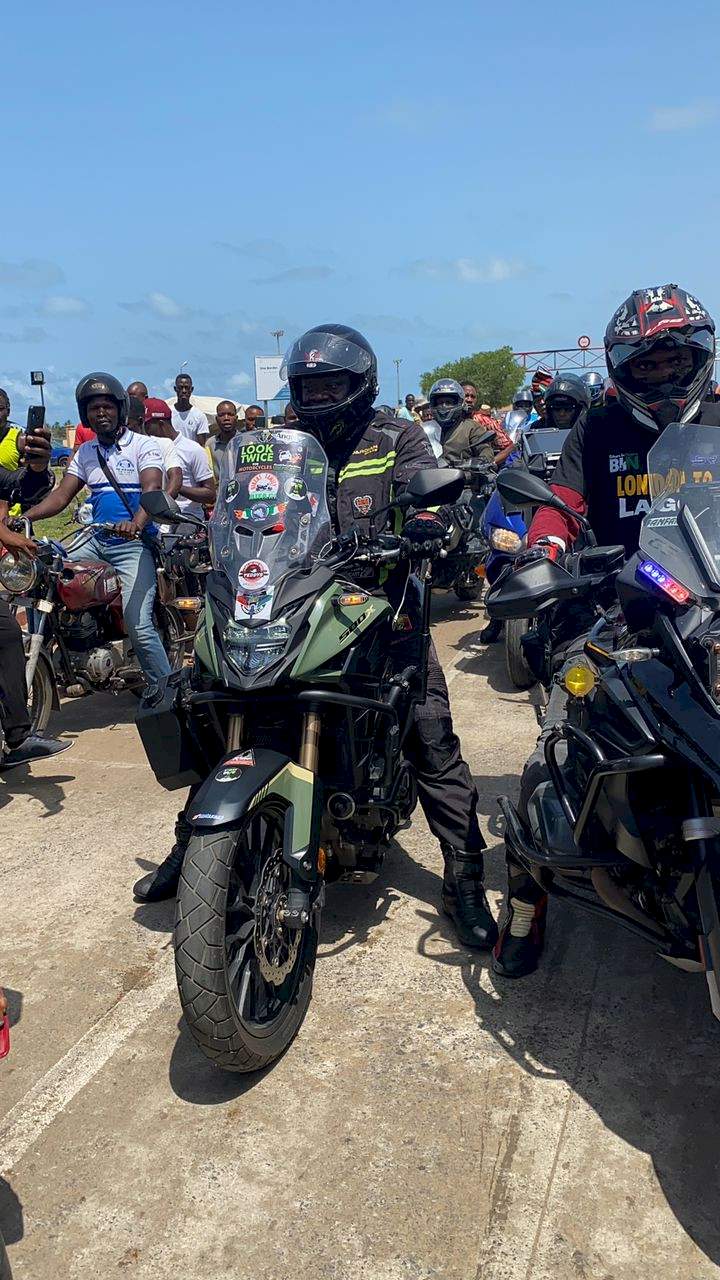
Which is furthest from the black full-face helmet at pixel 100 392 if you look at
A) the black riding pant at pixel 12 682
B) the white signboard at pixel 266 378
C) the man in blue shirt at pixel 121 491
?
the white signboard at pixel 266 378

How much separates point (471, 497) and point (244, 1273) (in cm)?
870

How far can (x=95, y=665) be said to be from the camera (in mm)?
6500

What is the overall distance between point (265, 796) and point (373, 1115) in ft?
3.02

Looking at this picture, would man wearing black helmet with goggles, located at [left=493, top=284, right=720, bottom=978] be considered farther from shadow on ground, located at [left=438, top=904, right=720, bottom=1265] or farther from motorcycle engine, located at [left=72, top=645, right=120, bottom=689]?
motorcycle engine, located at [left=72, top=645, right=120, bottom=689]

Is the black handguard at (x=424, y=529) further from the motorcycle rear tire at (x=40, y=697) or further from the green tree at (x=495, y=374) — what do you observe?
the green tree at (x=495, y=374)

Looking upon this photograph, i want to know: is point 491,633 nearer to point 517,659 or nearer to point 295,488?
point 517,659

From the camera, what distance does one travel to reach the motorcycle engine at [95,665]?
651 centimetres

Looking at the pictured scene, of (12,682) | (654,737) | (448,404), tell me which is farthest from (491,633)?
(654,737)

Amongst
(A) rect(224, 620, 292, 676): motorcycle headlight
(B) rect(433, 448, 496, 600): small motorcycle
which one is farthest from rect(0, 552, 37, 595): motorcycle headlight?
(B) rect(433, 448, 496, 600): small motorcycle

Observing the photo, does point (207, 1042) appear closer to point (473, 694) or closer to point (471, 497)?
point (473, 694)

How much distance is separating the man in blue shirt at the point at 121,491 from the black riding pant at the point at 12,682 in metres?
0.93

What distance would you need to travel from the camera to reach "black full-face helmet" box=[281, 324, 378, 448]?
3.74 m

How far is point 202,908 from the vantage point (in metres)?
2.70

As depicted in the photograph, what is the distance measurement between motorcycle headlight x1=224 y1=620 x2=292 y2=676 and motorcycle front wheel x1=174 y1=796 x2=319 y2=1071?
0.42m
